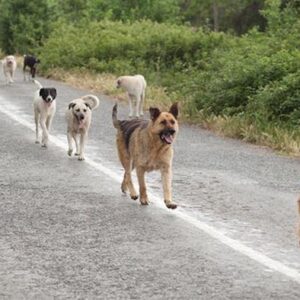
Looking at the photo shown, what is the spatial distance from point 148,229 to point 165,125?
136 centimetres

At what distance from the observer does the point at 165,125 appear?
8234mm

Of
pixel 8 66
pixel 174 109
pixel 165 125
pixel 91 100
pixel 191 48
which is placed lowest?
pixel 8 66

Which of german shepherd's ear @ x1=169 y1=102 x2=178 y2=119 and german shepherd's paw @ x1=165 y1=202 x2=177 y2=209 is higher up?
german shepherd's ear @ x1=169 y1=102 x2=178 y2=119

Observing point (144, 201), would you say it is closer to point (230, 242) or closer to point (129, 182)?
point (129, 182)

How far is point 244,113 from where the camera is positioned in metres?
15.7

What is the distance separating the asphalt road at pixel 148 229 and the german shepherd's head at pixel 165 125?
30.9 inches

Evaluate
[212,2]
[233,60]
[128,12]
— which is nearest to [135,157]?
[233,60]

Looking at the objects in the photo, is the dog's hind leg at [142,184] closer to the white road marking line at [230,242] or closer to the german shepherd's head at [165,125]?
the white road marking line at [230,242]

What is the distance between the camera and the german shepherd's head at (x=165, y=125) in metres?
8.23

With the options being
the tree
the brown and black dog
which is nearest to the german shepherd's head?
the brown and black dog

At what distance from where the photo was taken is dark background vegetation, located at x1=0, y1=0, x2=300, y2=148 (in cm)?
1628

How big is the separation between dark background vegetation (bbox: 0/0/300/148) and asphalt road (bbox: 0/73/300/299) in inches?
149

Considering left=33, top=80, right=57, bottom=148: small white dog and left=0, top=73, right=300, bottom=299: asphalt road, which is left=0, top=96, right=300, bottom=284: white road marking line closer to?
left=0, top=73, right=300, bottom=299: asphalt road

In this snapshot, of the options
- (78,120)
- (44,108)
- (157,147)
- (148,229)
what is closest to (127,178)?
(157,147)
